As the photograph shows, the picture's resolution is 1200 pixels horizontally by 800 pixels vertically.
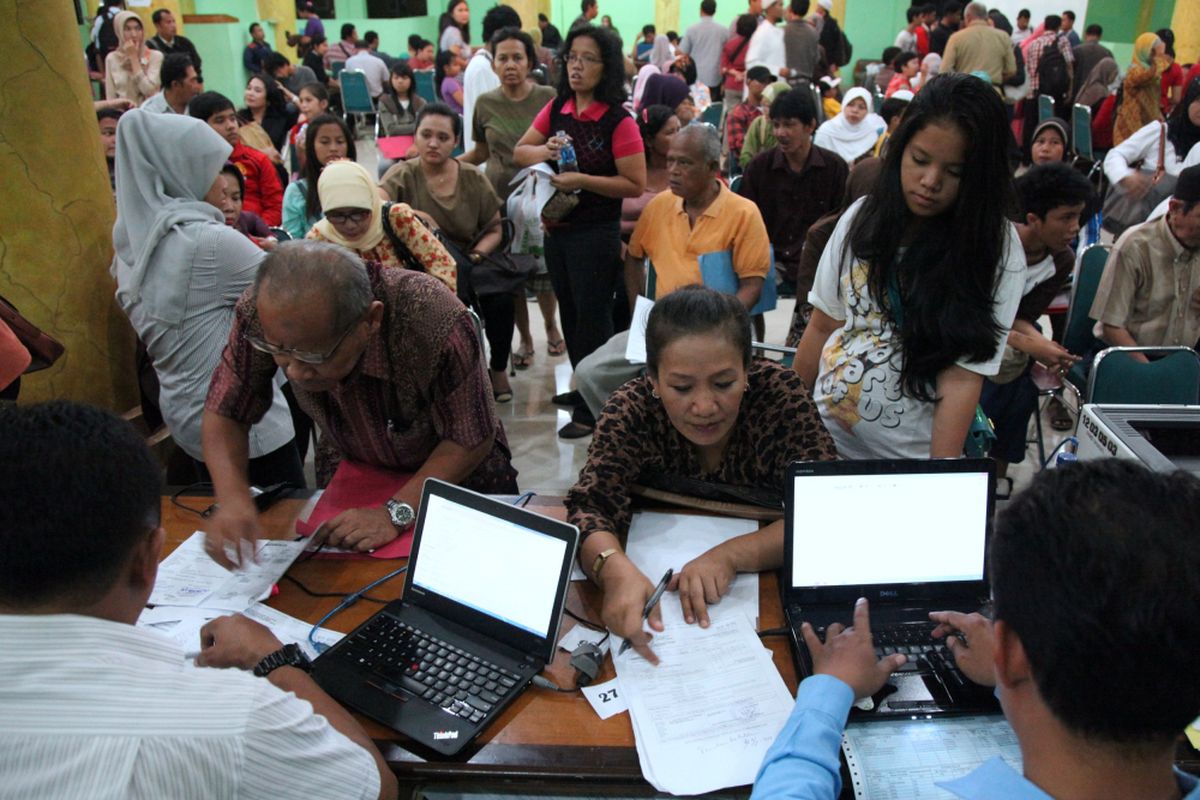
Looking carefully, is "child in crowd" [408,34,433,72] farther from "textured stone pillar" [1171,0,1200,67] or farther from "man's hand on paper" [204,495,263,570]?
"man's hand on paper" [204,495,263,570]

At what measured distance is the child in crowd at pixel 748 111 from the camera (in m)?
6.54

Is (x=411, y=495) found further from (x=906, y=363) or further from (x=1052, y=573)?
(x=1052, y=573)

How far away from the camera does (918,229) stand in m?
1.77

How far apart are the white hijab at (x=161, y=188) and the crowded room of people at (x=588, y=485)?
0.05 ft

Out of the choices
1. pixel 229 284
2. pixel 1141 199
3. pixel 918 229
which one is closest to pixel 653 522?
→ pixel 918 229

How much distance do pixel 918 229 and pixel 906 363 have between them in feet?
0.93

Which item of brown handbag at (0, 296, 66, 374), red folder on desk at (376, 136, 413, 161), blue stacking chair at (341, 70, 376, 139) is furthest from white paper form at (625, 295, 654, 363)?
blue stacking chair at (341, 70, 376, 139)

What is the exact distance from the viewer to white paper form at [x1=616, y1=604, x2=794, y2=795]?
1139 mm

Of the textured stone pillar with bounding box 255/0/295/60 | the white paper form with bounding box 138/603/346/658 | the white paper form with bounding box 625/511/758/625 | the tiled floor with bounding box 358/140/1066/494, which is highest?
the textured stone pillar with bounding box 255/0/295/60

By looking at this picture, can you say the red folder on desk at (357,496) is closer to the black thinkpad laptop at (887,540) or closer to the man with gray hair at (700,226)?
the black thinkpad laptop at (887,540)

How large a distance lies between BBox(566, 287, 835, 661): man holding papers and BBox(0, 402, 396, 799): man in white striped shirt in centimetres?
65

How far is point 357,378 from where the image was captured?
181cm

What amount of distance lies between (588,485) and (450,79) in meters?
8.04

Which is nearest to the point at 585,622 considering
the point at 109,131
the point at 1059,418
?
the point at 1059,418
